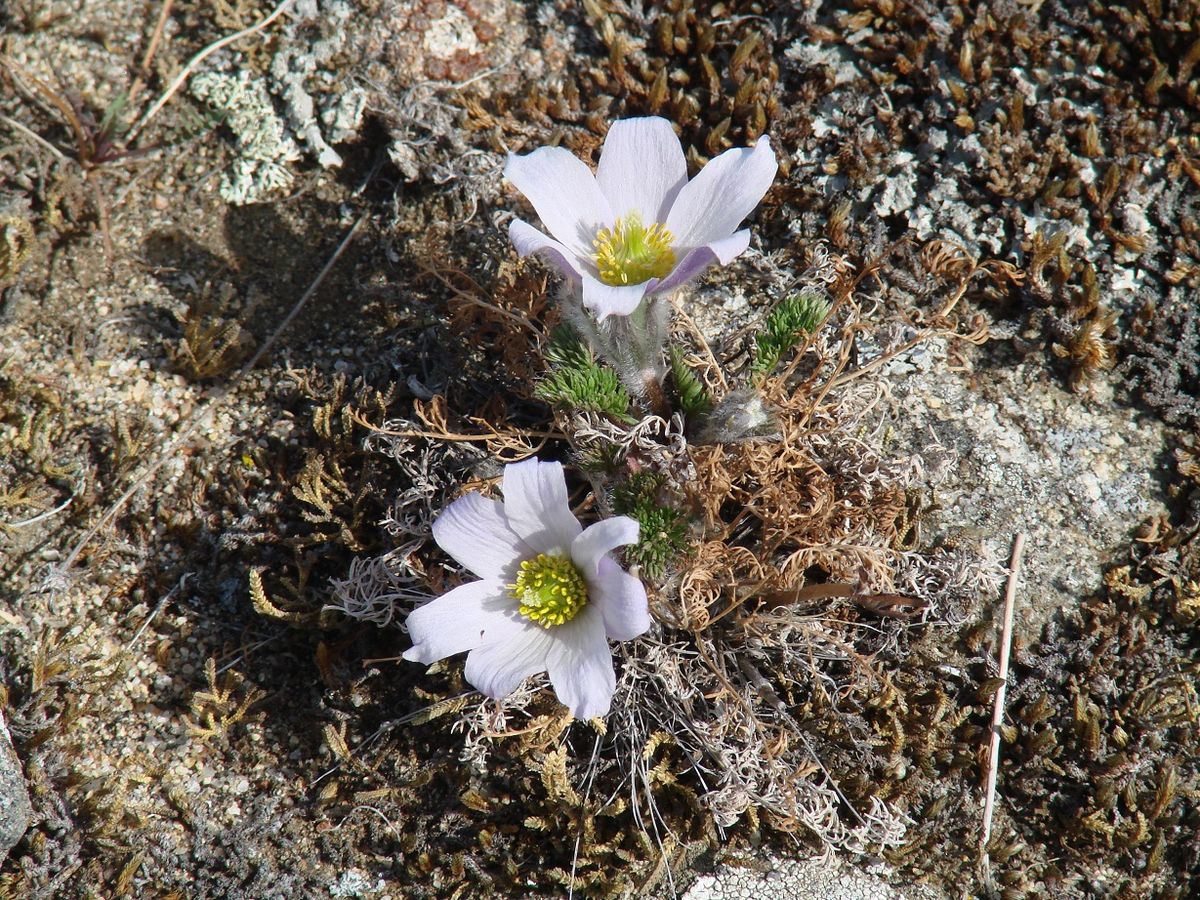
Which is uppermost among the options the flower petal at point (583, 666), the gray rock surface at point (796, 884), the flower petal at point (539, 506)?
the flower petal at point (539, 506)

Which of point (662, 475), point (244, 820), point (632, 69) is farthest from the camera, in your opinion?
point (632, 69)

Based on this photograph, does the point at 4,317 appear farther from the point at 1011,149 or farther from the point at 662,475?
the point at 1011,149

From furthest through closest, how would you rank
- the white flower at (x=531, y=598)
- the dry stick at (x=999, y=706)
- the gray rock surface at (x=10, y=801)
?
1. the dry stick at (x=999, y=706)
2. the gray rock surface at (x=10, y=801)
3. the white flower at (x=531, y=598)

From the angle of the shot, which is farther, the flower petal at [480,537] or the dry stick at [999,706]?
the dry stick at [999,706]

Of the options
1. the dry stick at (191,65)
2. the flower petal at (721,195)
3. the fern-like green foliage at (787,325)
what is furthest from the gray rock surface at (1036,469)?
the dry stick at (191,65)

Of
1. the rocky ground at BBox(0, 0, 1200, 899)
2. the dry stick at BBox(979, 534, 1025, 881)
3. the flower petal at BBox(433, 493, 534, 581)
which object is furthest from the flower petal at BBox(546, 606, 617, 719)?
the dry stick at BBox(979, 534, 1025, 881)

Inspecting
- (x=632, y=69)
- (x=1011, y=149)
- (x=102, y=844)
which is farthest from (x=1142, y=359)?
(x=102, y=844)

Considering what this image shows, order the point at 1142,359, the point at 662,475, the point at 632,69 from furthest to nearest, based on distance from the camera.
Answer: the point at 632,69
the point at 1142,359
the point at 662,475

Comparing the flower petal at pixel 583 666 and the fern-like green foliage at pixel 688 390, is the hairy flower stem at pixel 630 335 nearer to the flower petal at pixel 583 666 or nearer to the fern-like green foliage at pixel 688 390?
the fern-like green foliage at pixel 688 390
